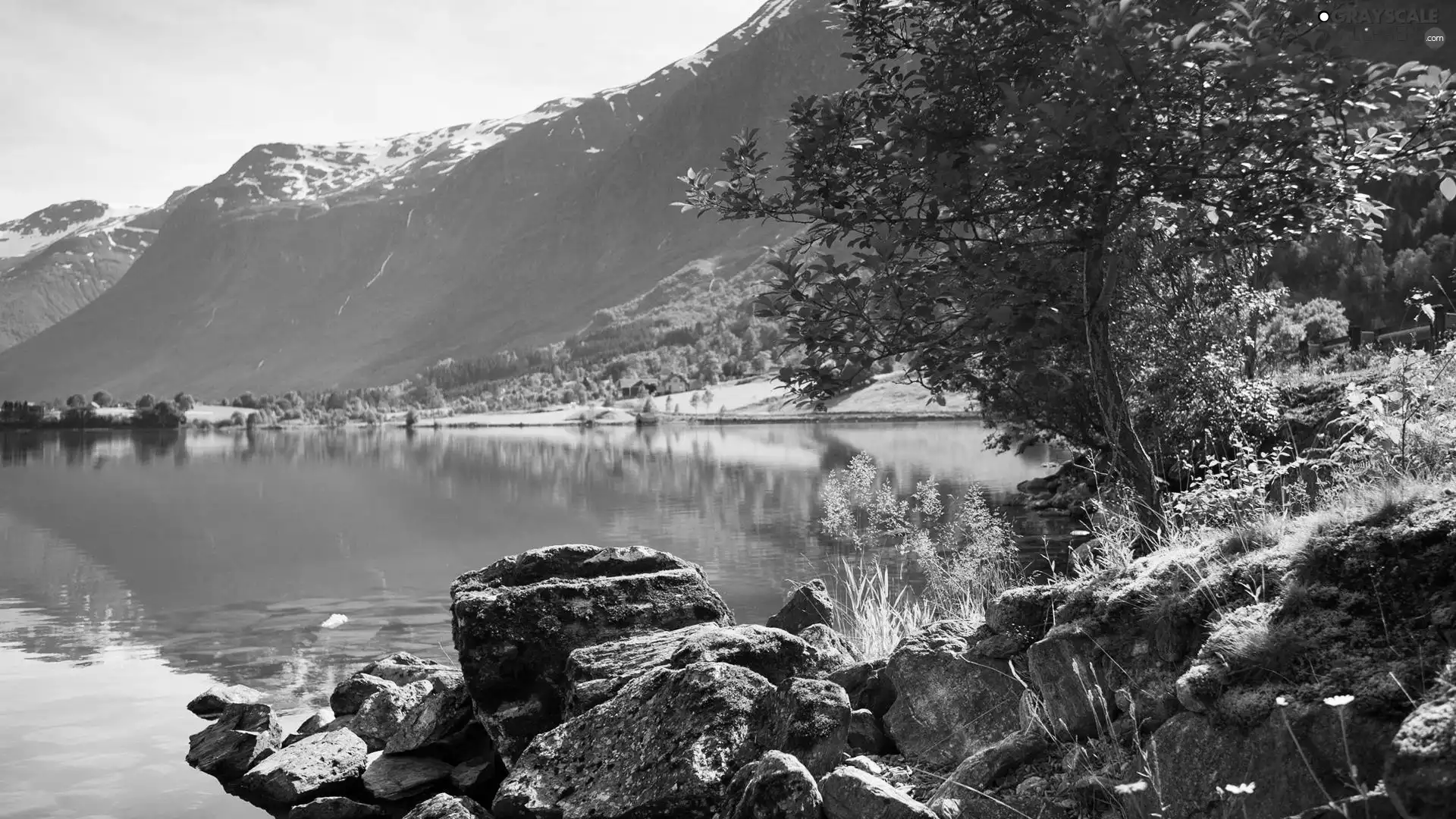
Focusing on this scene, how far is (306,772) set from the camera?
447 inches

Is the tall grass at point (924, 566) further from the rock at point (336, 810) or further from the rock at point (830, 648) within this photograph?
the rock at point (336, 810)

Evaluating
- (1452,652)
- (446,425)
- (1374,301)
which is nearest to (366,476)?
(1452,652)

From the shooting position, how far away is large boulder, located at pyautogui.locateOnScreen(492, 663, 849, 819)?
24.7ft

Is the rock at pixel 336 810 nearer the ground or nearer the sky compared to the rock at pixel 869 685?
nearer the ground

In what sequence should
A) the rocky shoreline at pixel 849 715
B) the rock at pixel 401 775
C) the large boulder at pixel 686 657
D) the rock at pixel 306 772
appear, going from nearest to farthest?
the rocky shoreline at pixel 849 715, the large boulder at pixel 686 657, the rock at pixel 401 775, the rock at pixel 306 772

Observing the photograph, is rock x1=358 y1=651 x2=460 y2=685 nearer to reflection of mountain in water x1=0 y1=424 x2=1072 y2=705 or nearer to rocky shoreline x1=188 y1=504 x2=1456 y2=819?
rocky shoreline x1=188 y1=504 x2=1456 y2=819

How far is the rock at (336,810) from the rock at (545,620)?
4.57 ft

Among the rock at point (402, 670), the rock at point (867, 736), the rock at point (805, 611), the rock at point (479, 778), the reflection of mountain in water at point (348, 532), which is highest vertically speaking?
the rock at point (867, 736)

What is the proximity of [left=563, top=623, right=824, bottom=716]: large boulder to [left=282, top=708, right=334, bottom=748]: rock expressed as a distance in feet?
16.9

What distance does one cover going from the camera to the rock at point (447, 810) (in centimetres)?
840

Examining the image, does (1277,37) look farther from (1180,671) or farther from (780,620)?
(780,620)

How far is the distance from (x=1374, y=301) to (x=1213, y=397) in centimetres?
9631

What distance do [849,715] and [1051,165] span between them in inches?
166

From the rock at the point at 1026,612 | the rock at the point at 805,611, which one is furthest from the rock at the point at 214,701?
the rock at the point at 1026,612
